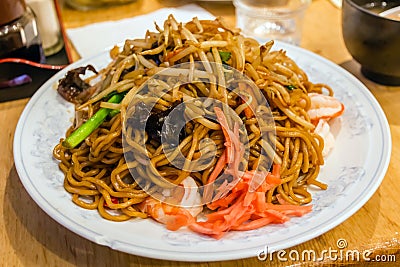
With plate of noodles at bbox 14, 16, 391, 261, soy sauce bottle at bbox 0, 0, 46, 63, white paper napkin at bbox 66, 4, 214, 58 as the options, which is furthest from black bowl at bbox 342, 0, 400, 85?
soy sauce bottle at bbox 0, 0, 46, 63

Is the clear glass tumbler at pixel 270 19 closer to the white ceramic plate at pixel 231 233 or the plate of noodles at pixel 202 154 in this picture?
the white ceramic plate at pixel 231 233

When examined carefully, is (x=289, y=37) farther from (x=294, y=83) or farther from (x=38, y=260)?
(x=38, y=260)

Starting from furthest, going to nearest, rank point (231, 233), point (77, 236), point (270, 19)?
point (270, 19) → point (77, 236) → point (231, 233)

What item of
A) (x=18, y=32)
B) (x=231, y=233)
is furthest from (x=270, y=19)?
(x=231, y=233)

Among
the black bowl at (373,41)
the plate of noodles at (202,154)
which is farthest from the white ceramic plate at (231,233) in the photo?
the black bowl at (373,41)

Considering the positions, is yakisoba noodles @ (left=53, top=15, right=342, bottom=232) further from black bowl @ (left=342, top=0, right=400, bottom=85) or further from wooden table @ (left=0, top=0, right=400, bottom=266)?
black bowl @ (left=342, top=0, right=400, bottom=85)

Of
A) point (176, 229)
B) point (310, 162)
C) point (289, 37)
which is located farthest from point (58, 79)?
point (289, 37)

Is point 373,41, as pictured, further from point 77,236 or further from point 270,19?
point 77,236
